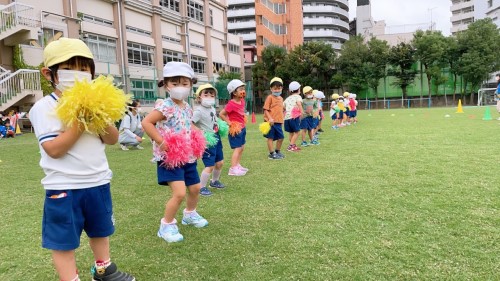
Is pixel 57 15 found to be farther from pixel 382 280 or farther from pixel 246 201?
pixel 382 280

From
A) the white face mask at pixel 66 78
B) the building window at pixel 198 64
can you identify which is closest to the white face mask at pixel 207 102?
the white face mask at pixel 66 78

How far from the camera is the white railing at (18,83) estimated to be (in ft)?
55.9

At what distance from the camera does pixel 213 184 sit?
568 cm

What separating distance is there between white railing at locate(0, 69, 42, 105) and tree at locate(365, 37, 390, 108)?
36.9 meters

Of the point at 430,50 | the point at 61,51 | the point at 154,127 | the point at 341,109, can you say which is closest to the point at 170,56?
the point at 341,109

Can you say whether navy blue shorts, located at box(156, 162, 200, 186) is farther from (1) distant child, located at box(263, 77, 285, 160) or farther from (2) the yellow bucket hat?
(1) distant child, located at box(263, 77, 285, 160)

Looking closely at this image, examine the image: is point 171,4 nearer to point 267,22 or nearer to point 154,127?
point 267,22

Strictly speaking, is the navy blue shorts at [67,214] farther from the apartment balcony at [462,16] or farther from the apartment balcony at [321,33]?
the apartment balcony at [462,16]

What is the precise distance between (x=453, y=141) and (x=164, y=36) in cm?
2855

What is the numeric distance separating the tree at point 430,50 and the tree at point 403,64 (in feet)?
2.85

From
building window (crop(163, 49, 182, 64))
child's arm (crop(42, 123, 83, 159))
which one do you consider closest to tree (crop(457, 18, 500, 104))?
building window (crop(163, 49, 182, 64))

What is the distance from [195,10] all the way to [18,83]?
23.4 meters

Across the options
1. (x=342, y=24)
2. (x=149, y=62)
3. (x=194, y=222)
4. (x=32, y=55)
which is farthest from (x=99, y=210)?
(x=342, y=24)

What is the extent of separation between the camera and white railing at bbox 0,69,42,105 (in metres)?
17.0
